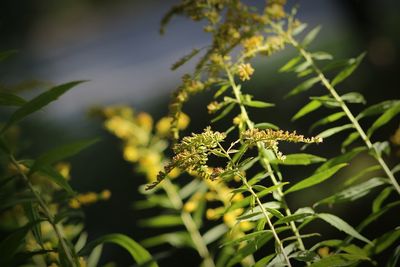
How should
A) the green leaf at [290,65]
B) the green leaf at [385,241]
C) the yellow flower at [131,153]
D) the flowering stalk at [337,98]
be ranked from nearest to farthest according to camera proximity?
the green leaf at [385,241]
the flowering stalk at [337,98]
the green leaf at [290,65]
the yellow flower at [131,153]

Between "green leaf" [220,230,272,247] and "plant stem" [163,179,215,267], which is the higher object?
"plant stem" [163,179,215,267]

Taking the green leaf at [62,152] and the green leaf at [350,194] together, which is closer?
the green leaf at [62,152]

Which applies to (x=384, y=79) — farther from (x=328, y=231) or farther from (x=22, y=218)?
(x=22, y=218)

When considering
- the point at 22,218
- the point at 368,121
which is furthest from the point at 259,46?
the point at 368,121

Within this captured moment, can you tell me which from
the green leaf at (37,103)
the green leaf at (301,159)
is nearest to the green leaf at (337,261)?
the green leaf at (301,159)

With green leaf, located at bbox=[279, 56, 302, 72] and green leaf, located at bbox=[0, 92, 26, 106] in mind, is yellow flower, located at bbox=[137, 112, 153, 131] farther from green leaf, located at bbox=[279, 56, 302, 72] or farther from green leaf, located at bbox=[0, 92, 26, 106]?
green leaf, located at bbox=[0, 92, 26, 106]

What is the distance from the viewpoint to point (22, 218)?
5.57ft

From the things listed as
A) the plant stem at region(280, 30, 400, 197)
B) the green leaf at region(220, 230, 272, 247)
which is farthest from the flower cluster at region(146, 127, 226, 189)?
the plant stem at region(280, 30, 400, 197)

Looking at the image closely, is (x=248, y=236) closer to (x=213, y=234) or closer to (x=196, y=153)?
(x=196, y=153)

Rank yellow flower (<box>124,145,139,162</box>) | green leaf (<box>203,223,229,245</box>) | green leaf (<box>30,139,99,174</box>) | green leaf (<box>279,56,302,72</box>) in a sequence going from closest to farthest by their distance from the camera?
green leaf (<box>30,139,99,174</box>), green leaf (<box>279,56,302,72</box>), green leaf (<box>203,223,229,245</box>), yellow flower (<box>124,145,139,162</box>)

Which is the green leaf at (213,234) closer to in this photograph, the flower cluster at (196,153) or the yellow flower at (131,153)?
the yellow flower at (131,153)

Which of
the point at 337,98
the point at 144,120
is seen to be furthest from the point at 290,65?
the point at 144,120

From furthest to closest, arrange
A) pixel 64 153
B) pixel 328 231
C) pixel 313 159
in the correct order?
pixel 328 231 < pixel 313 159 < pixel 64 153

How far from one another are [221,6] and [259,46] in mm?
157
